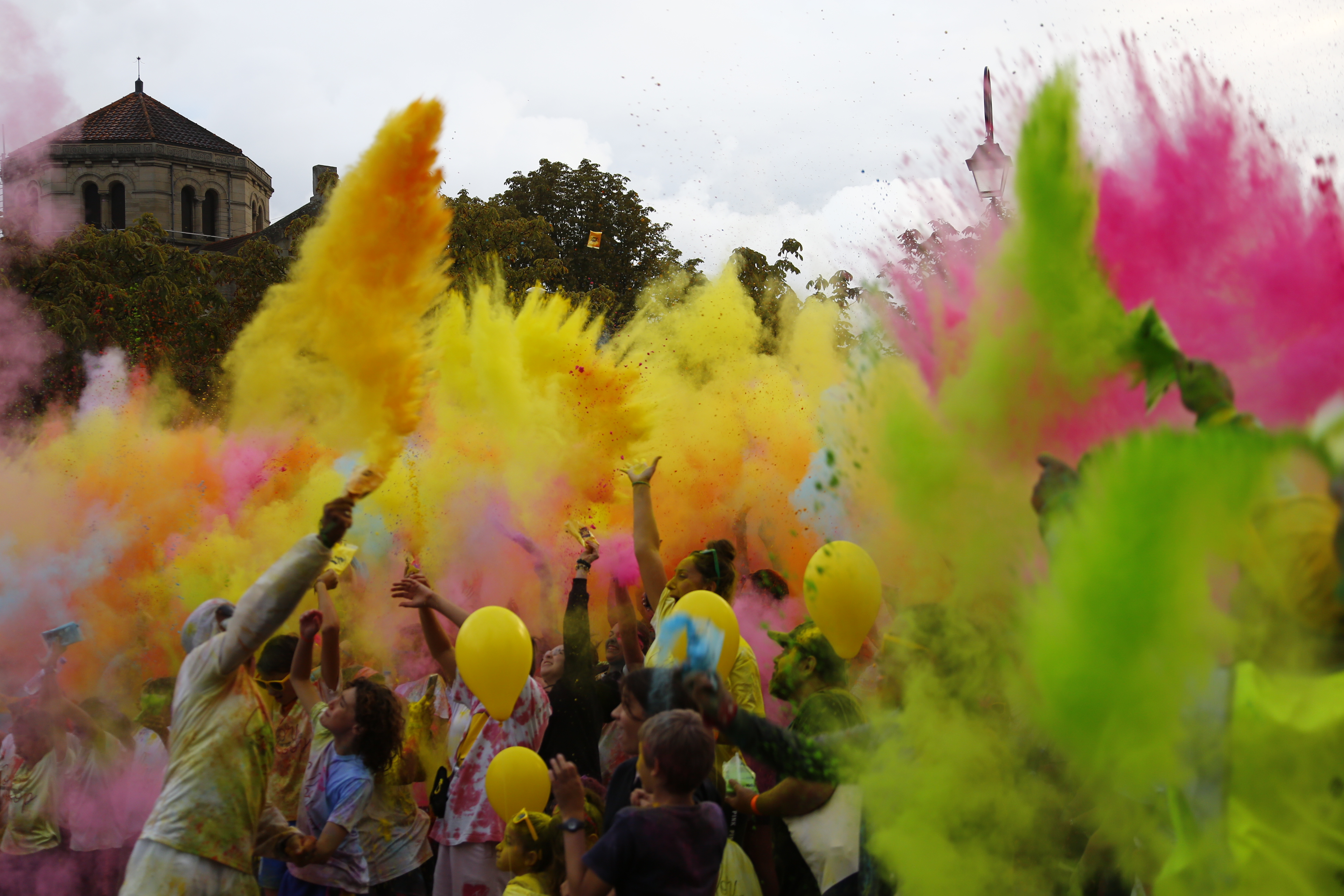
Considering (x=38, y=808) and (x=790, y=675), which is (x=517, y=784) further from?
(x=38, y=808)

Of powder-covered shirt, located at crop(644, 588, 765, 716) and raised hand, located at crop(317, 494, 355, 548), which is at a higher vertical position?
raised hand, located at crop(317, 494, 355, 548)

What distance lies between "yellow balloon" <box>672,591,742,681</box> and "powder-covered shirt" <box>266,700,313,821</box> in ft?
6.37

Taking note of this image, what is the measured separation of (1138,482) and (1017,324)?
68 centimetres

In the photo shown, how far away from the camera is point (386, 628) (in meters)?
6.77

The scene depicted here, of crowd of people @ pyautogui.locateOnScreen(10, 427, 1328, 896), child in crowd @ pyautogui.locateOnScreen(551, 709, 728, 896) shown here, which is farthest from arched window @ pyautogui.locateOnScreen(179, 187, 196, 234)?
child in crowd @ pyautogui.locateOnScreen(551, 709, 728, 896)

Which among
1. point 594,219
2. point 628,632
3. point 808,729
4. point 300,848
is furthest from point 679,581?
point 594,219

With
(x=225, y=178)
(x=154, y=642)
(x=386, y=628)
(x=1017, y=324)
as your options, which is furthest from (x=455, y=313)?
(x=225, y=178)

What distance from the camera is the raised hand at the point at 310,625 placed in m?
4.31

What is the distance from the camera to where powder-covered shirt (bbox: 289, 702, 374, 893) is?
153 inches

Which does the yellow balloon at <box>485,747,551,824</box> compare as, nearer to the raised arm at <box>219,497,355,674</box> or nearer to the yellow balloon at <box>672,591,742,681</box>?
the yellow balloon at <box>672,591,742,681</box>

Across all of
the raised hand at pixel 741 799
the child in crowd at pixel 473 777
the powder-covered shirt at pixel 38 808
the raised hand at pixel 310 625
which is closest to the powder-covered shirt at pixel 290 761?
the raised hand at pixel 310 625

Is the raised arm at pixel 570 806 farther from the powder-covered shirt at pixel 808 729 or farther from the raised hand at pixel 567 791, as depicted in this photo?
the powder-covered shirt at pixel 808 729

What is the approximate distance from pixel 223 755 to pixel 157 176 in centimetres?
3216

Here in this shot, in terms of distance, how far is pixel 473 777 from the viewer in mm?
4043
